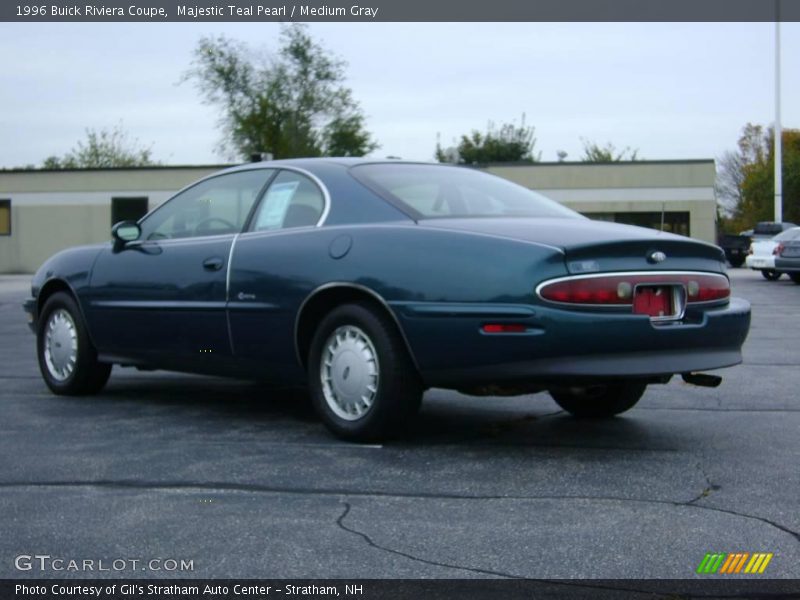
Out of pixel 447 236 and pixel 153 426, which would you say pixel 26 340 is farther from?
pixel 447 236

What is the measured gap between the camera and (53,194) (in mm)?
49250

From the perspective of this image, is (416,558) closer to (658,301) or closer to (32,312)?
(658,301)

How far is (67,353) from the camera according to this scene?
746 centimetres

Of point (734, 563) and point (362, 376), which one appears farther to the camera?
point (362, 376)

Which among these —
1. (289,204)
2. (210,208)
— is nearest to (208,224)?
(210,208)

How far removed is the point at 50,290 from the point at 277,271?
7.68ft

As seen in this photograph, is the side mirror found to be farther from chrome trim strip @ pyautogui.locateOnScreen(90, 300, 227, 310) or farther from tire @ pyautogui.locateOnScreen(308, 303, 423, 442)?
tire @ pyautogui.locateOnScreen(308, 303, 423, 442)

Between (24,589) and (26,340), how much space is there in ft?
30.2

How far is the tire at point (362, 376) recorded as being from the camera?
5441 millimetres

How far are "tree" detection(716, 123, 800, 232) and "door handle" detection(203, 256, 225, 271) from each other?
52.6 meters

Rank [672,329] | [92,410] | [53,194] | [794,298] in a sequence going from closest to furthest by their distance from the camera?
[672,329] < [92,410] < [794,298] < [53,194]

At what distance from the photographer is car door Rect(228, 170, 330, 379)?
5.89m

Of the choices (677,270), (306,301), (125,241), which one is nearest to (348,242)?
(306,301)

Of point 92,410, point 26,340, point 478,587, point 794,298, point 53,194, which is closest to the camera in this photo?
point 478,587
